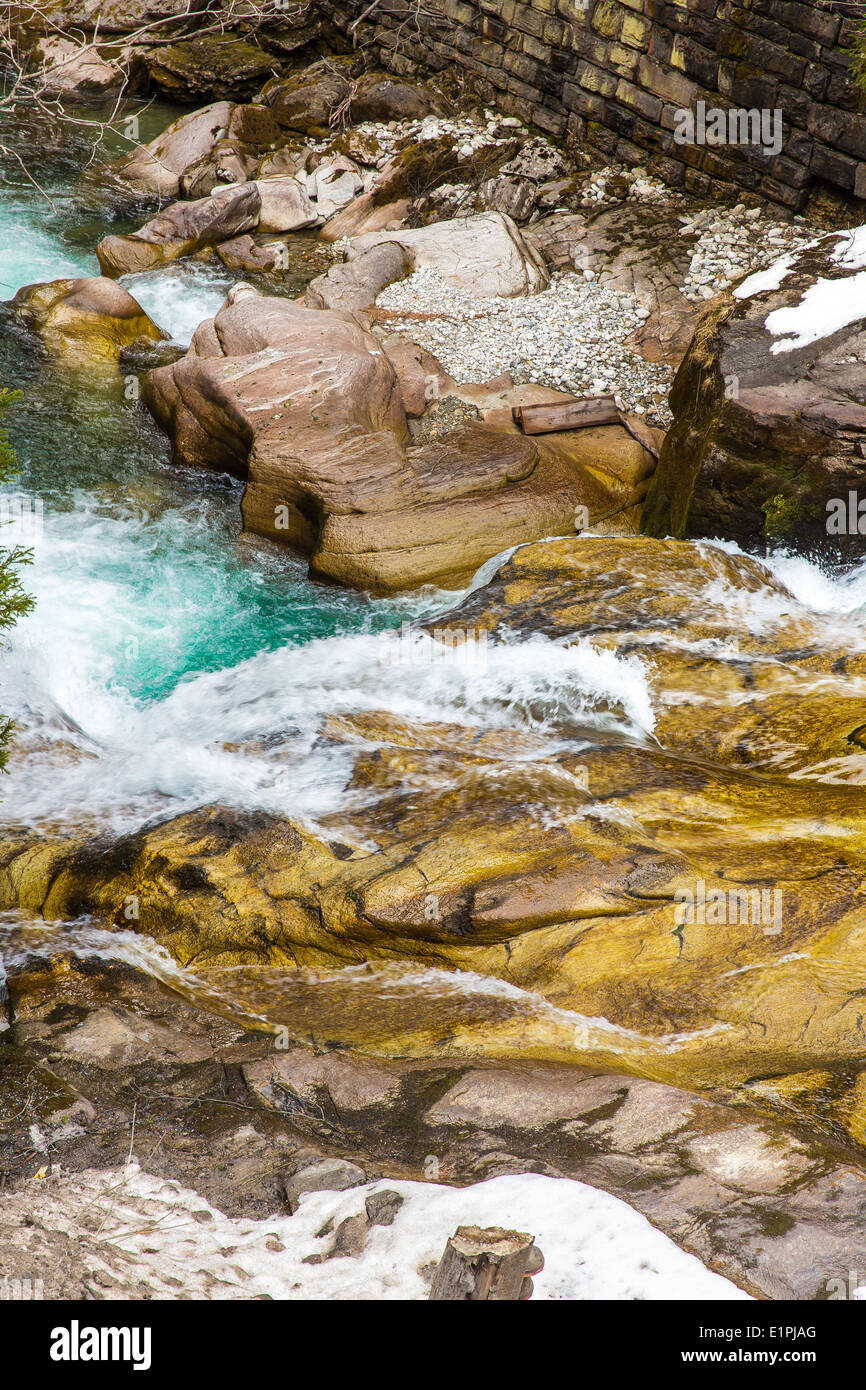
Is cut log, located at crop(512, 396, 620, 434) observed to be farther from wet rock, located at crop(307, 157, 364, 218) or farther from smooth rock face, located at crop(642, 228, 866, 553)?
wet rock, located at crop(307, 157, 364, 218)

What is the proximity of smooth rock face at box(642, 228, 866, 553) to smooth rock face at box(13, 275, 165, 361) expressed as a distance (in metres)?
6.34

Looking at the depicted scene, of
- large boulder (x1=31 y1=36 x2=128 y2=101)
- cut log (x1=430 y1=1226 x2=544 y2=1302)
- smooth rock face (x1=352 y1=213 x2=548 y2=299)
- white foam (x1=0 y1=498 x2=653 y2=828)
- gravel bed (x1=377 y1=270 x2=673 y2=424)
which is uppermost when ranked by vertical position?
large boulder (x1=31 y1=36 x2=128 y2=101)

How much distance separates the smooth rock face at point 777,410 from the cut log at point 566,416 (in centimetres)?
122

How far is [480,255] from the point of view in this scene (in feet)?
38.8

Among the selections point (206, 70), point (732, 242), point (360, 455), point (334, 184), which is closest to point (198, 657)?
point (360, 455)

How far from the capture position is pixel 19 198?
13992 millimetres

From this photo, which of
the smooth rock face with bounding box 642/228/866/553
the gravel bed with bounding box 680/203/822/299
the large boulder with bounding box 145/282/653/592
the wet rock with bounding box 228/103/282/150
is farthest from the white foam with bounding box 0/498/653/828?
the wet rock with bounding box 228/103/282/150

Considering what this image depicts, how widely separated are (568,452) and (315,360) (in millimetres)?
2494

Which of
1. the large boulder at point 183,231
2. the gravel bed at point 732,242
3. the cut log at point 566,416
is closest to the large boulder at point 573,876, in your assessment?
the cut log at point 566,416

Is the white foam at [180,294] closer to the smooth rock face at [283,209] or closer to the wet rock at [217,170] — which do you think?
the smooth rock face at [283,209]

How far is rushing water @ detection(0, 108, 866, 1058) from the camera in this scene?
5348 mm

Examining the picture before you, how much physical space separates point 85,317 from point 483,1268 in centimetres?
1072

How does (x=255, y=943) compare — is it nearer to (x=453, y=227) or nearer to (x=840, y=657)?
(x=840, y=657)

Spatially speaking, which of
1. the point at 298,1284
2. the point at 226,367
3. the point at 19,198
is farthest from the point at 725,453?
the point at 19,198
